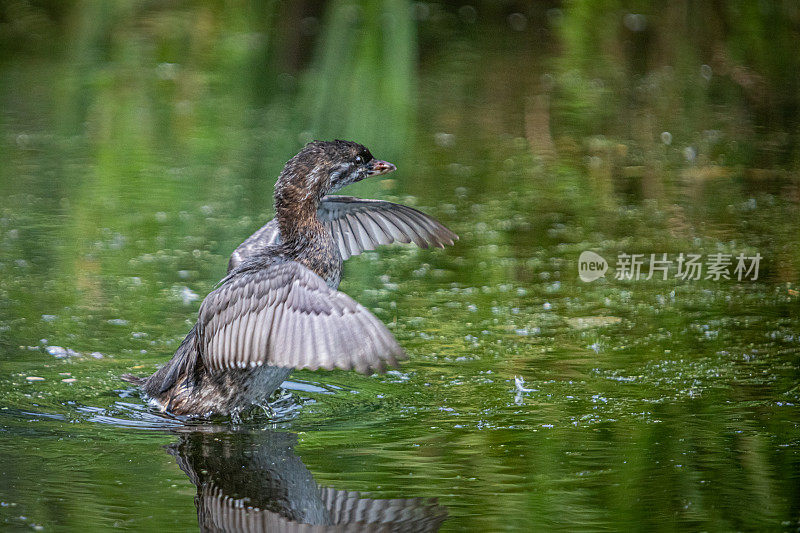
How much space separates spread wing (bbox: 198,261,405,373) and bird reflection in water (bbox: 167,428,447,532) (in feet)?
1.35

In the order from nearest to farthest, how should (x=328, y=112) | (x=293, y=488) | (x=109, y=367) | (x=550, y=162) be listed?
(x=293, y=488)
(x=109, y=367)
(x=550, y=162)
(x=328, y=112)

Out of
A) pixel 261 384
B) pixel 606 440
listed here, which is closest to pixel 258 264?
pixel 261 384

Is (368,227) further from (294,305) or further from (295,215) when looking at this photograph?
(294,305)

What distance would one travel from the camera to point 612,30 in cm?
1622

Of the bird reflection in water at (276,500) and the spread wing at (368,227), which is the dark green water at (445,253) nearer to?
the bird reflection in water at (276,500)

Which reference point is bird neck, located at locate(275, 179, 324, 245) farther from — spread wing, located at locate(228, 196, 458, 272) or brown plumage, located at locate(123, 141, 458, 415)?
spread wing, located at locate(228, 196, 458, 272)

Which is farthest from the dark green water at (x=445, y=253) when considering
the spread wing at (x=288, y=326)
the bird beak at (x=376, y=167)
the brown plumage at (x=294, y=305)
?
the bird beak at (x=376, y=167)

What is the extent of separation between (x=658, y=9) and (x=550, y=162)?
264 inches

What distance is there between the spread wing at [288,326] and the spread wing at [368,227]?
1124 mm

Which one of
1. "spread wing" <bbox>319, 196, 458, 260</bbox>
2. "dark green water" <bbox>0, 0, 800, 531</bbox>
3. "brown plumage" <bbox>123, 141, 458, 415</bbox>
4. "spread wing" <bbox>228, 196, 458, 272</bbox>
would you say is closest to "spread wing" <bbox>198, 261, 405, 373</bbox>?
"brown plumage" <bbox>123, 141, 458, 415</bbox>

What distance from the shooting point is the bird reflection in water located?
4.15 metres

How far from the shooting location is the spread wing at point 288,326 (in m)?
4.82

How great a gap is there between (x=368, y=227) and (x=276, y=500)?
2.73m

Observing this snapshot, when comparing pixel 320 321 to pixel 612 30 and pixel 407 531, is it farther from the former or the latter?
pixel 612 30
